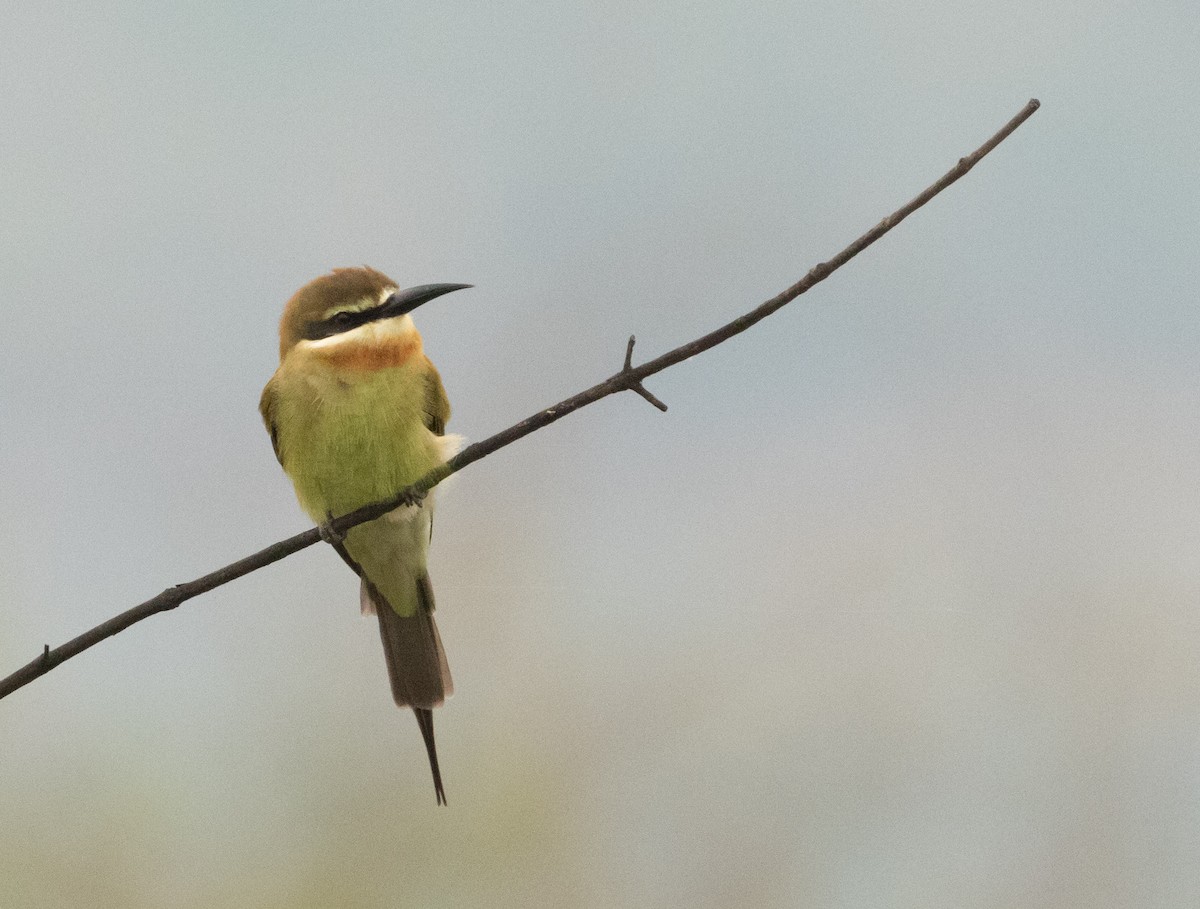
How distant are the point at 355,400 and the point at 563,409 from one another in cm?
122

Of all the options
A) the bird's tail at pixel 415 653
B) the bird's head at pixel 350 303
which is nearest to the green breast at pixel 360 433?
the bird's head at pixel 350 303

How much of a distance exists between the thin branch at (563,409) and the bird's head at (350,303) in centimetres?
97

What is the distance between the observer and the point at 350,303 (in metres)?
3.16

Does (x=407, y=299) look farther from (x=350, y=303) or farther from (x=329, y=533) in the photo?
(x=329, y=533)

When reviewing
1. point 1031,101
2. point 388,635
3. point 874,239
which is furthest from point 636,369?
point 388,635

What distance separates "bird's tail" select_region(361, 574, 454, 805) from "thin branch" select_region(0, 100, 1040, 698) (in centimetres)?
136

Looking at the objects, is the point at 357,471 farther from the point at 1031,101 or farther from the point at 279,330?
the point at 1031,101

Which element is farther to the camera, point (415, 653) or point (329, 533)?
point (415, 653)

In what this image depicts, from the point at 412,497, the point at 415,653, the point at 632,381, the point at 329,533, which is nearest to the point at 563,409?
the point at 632,381

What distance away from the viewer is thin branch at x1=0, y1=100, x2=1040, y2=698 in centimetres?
195

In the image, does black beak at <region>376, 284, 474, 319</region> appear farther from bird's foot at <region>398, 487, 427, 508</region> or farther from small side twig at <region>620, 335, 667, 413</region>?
small side twig at <region>620, 335, 667, 413</region>

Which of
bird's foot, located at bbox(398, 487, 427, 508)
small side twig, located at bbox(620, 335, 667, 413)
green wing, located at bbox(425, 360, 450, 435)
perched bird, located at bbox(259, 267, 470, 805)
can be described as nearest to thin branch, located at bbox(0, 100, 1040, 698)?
small side twig, located at bbox(620, 335, 667, 413)

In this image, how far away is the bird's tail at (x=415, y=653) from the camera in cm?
350

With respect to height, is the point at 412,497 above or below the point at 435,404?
below
